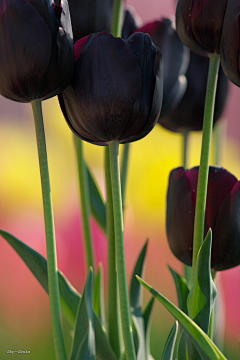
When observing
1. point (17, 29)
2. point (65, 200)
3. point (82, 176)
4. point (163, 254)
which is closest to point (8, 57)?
point (17, 29)

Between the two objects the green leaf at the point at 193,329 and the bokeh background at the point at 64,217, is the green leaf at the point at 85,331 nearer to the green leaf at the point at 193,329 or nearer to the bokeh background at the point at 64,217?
the green leaf at the point at 193,329

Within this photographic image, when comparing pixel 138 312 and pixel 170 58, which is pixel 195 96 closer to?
pixel 170 58

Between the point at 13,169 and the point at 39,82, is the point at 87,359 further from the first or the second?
the point at 13,169

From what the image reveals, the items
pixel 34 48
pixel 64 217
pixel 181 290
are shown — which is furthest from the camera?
pixel 64 217

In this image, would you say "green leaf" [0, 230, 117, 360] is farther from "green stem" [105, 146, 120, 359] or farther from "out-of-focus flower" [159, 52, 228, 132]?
"out-of-focus flower" [159, 52, 228, 132]

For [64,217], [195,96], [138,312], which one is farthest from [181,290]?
[64,217]
